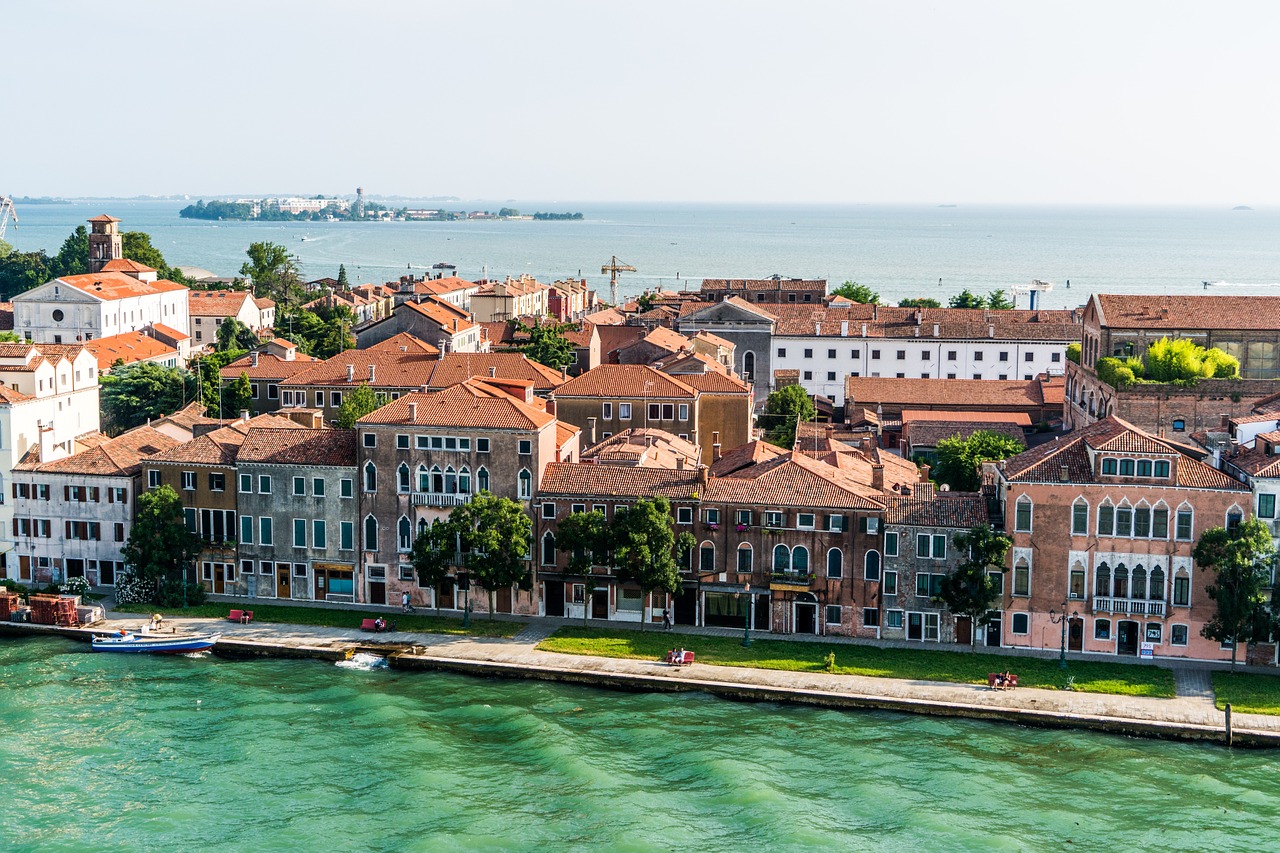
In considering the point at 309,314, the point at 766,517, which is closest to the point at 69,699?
the point at 766,517

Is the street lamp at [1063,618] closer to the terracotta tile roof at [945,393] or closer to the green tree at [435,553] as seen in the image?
the green tree at [435,553]

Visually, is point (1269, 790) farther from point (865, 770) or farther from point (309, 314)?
point (309, 314)

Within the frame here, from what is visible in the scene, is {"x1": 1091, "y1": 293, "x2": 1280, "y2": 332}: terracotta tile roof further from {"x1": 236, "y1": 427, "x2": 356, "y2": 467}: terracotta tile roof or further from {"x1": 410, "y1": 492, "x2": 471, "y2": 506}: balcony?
{"x1": 236, "y1": 427, "x2": 356, "y2": 467}: terracotta tile roof

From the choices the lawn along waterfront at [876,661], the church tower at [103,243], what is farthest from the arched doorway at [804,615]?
the church tower at [103,243]

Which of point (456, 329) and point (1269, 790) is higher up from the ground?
point (456, 329)

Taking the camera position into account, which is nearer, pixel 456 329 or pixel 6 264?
pixel 456 329

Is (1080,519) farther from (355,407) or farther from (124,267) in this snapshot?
(124,267)
